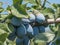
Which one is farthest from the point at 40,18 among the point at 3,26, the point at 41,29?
the point at 3,26

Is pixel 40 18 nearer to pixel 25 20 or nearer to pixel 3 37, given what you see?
pixel 25 20

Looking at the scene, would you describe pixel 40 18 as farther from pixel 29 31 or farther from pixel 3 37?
pixel 3 37

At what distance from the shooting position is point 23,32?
862mm

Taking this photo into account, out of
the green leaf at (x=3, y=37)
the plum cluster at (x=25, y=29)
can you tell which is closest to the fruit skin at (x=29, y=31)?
the plum cluster at (x=25, y=29)

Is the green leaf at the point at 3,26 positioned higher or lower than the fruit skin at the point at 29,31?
higher

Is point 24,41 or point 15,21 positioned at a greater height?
point 15,21

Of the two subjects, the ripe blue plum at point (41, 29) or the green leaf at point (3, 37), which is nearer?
the green leaf at point (3, 37)

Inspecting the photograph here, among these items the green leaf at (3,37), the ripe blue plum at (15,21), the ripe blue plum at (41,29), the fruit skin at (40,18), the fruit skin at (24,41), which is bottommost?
the fruit skin at (24,41)

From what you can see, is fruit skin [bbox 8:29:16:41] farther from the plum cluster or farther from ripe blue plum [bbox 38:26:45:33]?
ripe blue plum [bbox 38:26:45:33]

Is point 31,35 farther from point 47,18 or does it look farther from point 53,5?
point 53,5

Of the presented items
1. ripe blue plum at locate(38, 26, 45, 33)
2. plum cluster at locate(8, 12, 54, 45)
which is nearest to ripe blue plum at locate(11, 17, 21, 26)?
plum cluster at locate(8, 12, 54, 45)

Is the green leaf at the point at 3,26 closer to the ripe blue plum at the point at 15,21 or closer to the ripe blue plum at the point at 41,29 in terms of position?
the ripe blue plum at the point at 15,21

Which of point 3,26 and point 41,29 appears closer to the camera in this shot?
point 3,26

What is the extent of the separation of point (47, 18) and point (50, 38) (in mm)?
117
